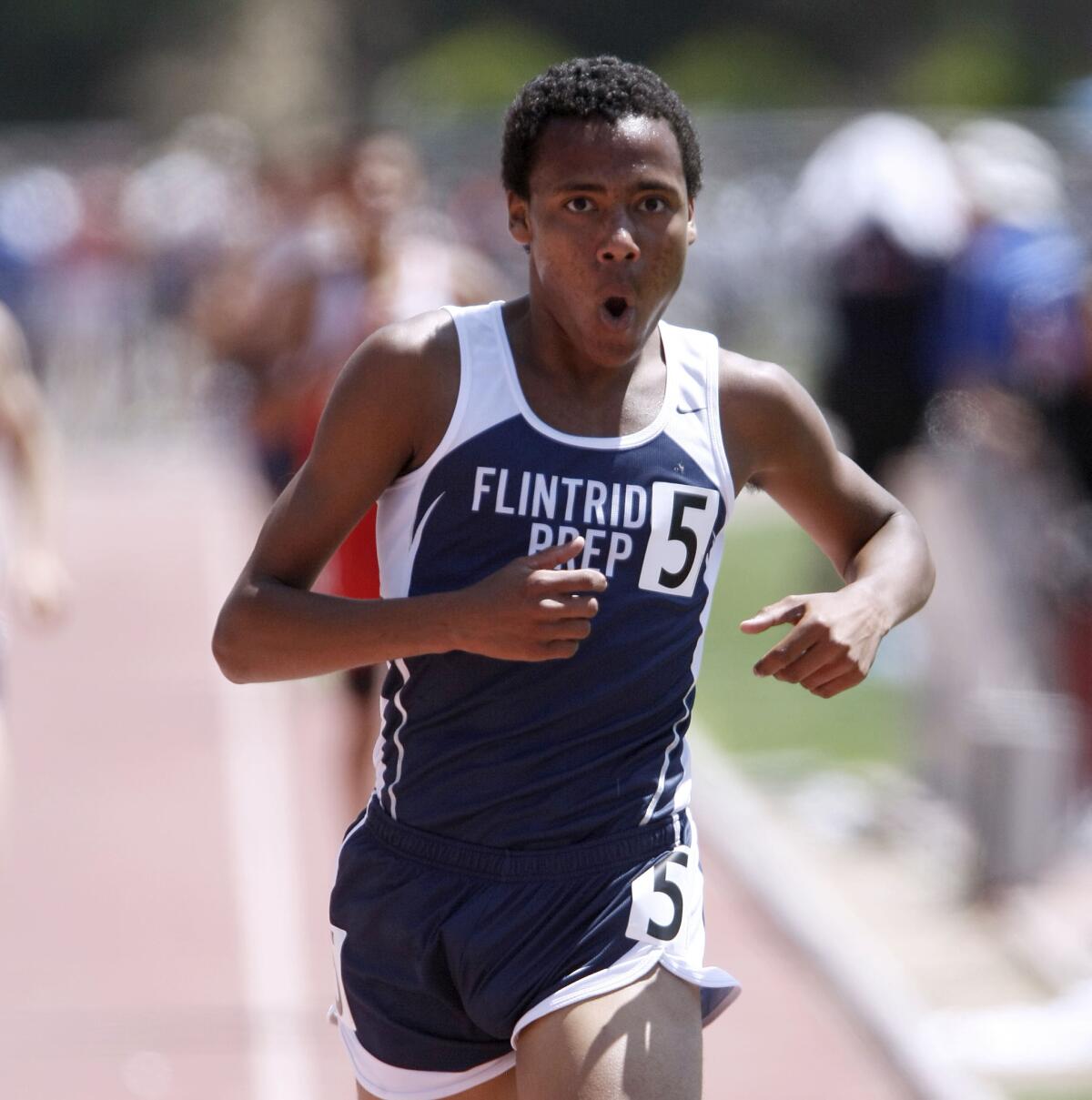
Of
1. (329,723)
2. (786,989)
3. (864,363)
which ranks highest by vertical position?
(864,363)

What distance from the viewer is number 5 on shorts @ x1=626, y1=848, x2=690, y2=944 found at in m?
2.99

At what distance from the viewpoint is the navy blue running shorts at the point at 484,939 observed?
9.69ft

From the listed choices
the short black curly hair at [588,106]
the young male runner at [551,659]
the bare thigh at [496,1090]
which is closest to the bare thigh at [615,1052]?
the young male runner at [551,659]

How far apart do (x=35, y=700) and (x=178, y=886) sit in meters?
3.71

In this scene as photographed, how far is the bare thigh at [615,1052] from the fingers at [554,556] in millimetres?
645

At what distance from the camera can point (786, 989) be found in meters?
6.70

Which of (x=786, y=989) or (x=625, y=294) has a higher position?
(x=625, y=294)

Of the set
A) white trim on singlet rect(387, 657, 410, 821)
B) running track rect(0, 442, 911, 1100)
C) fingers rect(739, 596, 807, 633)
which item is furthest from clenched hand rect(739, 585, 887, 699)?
running track rect(0, 442, 911, 1100)

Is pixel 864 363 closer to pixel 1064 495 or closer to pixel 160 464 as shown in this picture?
pixel 1064 495

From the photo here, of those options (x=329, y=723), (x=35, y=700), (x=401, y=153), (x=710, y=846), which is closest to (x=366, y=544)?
(x=401, y=153)

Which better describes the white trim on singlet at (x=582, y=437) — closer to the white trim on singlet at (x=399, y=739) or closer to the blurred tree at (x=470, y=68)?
the white trim on singlet at (x=399, y=739)

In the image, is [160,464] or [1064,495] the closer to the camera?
[1064,495]

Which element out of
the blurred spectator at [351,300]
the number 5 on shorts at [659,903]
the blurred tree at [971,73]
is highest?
the blurred tree at [971,73]

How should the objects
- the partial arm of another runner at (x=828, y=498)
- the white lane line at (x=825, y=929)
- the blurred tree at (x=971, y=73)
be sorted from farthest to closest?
the blurred tree at (x=971, y=73)
the white lane line at (x=825, y=929)
the partial arm of another runner at (x=828, y=498)
